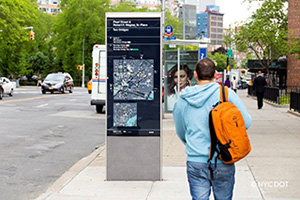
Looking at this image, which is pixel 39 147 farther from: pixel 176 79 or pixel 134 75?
pixel 176 79

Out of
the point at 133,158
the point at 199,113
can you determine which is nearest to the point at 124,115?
the point at 133,158

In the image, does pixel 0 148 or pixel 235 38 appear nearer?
pixel 0 148

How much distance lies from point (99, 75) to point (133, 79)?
14501mm

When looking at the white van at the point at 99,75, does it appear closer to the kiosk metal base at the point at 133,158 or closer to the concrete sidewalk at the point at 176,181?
the concrete sidewalk at the point at 176,181

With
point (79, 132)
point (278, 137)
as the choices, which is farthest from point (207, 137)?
point (79, 132)

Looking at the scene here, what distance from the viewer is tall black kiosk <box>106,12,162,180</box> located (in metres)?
8.37

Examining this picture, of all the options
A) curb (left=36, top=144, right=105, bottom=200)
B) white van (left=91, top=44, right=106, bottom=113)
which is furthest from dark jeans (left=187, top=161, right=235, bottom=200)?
white van (left=91, top=44, right=106, bottom=113)

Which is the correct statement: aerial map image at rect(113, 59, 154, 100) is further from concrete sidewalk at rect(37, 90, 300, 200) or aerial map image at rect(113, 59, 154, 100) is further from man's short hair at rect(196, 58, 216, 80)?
man's short hair at rect(196, 58, 216, 80)

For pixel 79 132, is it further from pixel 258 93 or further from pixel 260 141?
pixel 258 93

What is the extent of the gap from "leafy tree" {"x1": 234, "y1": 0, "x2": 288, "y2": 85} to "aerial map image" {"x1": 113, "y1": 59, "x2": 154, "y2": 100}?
154 ft

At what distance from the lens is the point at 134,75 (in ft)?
27.4

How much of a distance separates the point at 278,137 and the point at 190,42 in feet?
26.1

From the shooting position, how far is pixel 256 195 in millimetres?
7348

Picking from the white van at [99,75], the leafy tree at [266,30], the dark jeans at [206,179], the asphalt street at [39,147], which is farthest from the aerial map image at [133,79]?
the leafy tree at [266,30]
